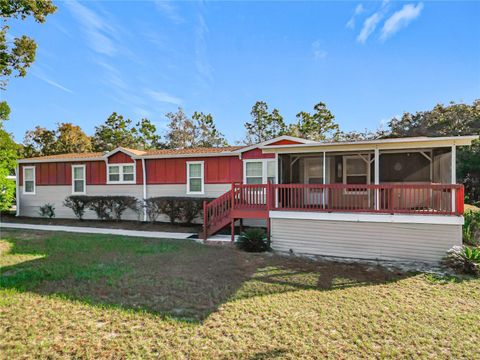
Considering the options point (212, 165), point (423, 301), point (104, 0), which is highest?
point (104, 0)

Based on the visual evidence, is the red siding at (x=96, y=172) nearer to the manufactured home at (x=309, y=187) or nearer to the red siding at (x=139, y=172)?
the manufactured home at (x=309, y=187)

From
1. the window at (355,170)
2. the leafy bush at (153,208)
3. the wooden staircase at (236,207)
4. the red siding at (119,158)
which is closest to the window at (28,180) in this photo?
the red siding at (119,158)

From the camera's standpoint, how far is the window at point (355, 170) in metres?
10.2

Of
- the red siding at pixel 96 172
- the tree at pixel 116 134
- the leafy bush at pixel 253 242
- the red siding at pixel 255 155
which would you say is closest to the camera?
the leafy bush at pixel 253 242

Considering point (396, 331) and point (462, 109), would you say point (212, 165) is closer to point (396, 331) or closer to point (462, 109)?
point (396, 331)

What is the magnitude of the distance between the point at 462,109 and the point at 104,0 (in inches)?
1181

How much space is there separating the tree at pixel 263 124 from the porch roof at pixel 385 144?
78.7 ft

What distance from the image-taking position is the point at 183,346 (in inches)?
130

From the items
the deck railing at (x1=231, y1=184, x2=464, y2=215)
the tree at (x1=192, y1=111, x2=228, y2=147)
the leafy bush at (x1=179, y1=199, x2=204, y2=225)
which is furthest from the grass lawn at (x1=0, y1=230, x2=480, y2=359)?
the tree at (x1=192, y1=111, x2=228, y2=147)

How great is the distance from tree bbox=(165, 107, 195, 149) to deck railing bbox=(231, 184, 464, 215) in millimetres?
24261

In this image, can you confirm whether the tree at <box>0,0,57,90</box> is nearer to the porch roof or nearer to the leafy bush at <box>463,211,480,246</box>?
the porch roof

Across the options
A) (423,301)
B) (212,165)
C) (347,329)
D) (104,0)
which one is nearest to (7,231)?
(212,165)

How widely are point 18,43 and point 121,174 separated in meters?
6.72

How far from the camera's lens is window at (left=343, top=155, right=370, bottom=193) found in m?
10.2
